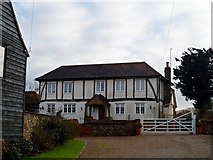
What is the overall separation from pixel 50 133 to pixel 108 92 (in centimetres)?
2705

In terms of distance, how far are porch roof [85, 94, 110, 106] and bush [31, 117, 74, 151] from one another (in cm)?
2271

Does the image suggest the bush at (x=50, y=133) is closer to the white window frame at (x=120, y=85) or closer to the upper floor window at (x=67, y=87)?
the white window frame at (x=120, y=85)

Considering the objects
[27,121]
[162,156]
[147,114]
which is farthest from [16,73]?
[147,114]

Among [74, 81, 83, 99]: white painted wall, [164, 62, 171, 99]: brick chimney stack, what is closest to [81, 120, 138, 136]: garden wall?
[74, 81, 83, 99]: white painted wall

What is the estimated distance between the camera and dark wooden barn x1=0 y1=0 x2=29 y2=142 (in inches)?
691

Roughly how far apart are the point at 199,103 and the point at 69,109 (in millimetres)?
16587

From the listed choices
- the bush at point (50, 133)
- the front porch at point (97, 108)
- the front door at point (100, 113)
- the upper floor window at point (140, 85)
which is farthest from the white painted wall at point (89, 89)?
the bush at point (50, 133)

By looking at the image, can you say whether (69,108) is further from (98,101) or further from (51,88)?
(98,101)

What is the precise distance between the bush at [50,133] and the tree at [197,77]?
77.0 ft

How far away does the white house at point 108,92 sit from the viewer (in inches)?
1847

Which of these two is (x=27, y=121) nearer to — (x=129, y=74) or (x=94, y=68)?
(x=129, y=74)

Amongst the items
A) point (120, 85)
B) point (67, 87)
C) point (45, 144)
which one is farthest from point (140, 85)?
point (45, 144)

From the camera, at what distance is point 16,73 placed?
18.8 meters

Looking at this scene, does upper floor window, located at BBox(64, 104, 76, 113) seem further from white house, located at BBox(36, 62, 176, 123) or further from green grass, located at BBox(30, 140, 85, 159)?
green grass, located at BBox(30, 140, 85, 159)
